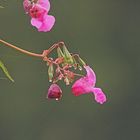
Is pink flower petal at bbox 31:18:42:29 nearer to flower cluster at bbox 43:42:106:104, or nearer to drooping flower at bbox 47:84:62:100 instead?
flower cluster at bbox 43:42:106:104

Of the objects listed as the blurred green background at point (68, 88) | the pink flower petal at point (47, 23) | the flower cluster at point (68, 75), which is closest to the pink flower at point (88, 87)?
the flower cluster at point (68, 75)

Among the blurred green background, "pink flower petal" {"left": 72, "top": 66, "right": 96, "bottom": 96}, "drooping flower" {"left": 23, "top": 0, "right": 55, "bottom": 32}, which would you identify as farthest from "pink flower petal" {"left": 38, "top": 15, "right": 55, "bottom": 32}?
the blurred green background

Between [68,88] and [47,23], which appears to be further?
[68,88]

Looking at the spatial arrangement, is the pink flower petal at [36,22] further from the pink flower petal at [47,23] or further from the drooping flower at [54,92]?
the drooping flower at [54,92]

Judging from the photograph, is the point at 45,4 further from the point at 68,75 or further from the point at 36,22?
the point at 68,75

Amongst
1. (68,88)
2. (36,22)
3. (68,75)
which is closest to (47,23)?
(36,22)

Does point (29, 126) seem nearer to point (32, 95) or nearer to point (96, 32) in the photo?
point (32, 95)
